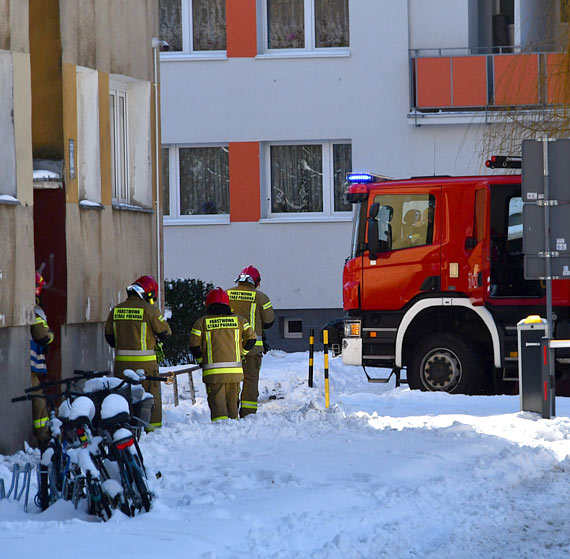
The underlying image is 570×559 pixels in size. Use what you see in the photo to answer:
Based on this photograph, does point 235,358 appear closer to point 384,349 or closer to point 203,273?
point 384,349

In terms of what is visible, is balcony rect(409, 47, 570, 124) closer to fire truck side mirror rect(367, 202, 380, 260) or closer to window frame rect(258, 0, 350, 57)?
window frame rect(258, 0, 350, 57)

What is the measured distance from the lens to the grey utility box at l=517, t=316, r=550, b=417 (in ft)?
41.9

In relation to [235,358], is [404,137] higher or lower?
higher

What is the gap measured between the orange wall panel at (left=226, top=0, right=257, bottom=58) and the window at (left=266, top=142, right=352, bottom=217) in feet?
5.91

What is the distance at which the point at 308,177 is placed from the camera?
22.8 meters

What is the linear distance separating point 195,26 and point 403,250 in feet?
30.1

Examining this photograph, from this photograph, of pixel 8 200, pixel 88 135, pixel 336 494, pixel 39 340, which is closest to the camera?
pixel 336 494

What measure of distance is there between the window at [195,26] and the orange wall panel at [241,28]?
0.96 feet

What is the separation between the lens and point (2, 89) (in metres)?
11.0

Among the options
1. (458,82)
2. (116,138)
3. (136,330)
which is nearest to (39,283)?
(136,330)

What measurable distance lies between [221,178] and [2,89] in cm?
1207

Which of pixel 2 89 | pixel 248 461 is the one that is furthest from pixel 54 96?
pixel 248 461

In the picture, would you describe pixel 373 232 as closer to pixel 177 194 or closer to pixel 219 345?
pixel 219 345

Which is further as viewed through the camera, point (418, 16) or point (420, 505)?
point (418, 16)
